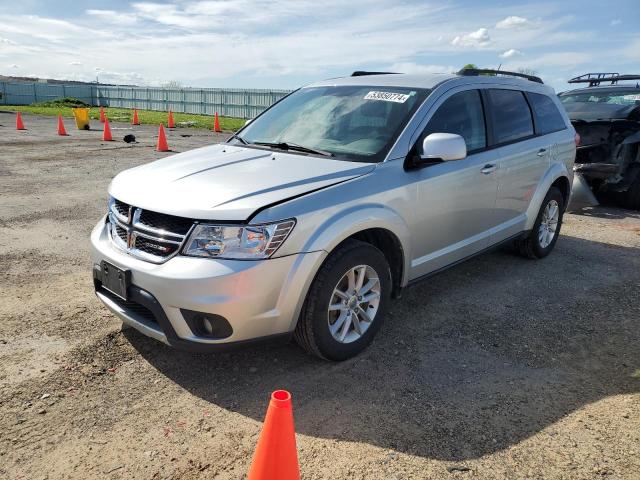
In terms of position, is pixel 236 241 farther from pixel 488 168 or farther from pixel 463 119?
pixel 488 168

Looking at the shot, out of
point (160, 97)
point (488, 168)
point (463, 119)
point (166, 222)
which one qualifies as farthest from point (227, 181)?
point (160, 97)

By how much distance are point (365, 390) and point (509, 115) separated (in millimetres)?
3121

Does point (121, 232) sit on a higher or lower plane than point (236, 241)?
lower

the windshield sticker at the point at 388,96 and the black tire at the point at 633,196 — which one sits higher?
the windshield sticker at the point at 388,96

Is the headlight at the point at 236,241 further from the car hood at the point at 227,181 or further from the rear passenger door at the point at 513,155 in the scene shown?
the rear passenger door at the point at 513,155

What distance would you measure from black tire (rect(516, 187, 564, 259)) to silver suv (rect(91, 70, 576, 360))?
58 centimetres

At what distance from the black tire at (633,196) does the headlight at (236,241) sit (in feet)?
26.1

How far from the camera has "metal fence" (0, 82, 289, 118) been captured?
31594 mm

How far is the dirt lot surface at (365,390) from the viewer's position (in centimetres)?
257

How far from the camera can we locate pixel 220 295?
2.79 meters

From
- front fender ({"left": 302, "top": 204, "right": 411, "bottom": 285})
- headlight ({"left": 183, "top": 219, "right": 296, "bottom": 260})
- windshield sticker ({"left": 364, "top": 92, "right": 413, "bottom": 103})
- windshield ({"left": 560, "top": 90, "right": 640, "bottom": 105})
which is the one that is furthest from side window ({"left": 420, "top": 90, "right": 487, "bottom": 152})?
windshield ({"left": 560, "top": 90, "right": 640, "bottom": 105})

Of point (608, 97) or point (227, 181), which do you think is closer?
point (227, 181)

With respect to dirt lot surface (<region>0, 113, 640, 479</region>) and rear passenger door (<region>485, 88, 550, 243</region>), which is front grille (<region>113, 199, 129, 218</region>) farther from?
rear passenger door (<region>485, 88, 550, 243</region>)

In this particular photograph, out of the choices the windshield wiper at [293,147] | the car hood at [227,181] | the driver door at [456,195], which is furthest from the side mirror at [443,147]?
the windshield wiper at [293,147]
